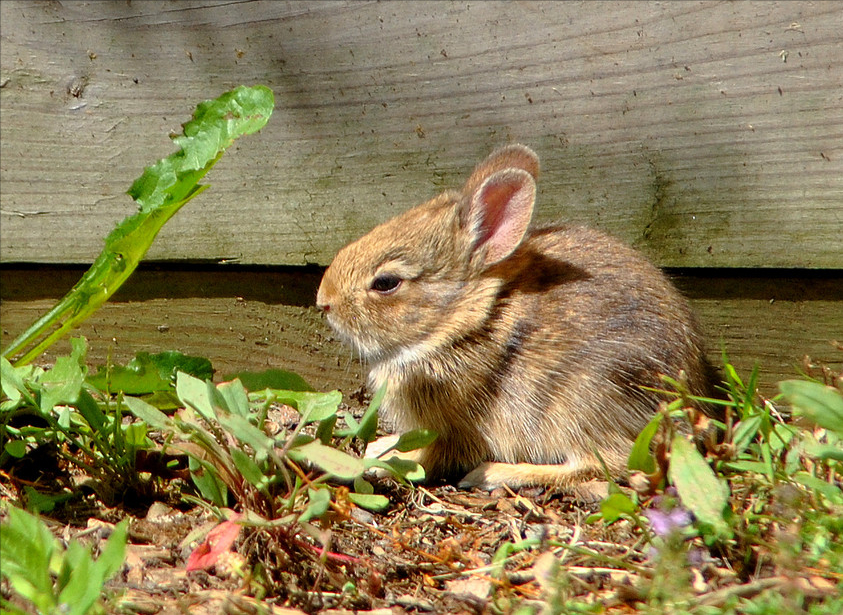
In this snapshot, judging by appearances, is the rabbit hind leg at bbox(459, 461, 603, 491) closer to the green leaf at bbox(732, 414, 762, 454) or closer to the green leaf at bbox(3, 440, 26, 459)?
the green leaf at bbox(732, 414, 762, 454)

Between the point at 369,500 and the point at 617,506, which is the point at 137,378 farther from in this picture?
the point at 617,506

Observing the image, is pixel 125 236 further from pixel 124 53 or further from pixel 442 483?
pixel 442 483

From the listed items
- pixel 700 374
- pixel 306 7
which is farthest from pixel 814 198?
pixel 306 7

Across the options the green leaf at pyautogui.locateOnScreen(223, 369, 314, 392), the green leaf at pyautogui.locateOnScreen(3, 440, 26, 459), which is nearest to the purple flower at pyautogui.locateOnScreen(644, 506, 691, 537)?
the green leaf at pyautogui.locateOnScreen(223, 369, 314, 392)

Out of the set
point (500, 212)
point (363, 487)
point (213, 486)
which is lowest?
point (213, 486)

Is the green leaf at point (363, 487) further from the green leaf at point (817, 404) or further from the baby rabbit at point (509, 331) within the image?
the green leaf at point (817, 404)

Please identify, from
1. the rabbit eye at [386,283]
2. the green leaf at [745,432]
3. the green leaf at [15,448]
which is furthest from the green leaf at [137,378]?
the green leaf at [745,432]

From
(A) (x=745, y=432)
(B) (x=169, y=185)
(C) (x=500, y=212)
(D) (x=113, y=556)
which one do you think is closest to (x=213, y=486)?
(D) (x=113, y=556)
